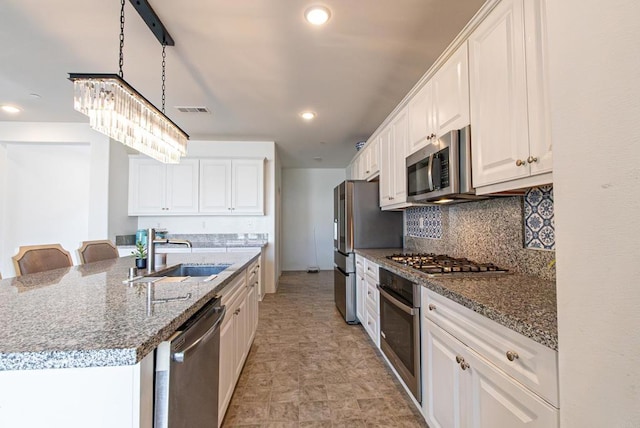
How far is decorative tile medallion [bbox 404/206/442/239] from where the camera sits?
8.36ft

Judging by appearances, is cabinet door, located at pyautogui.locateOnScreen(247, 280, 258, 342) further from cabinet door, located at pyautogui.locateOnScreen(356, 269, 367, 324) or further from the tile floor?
cabinet door, located at pyautogui.locateOnScreen(356, 269, 367, 324)

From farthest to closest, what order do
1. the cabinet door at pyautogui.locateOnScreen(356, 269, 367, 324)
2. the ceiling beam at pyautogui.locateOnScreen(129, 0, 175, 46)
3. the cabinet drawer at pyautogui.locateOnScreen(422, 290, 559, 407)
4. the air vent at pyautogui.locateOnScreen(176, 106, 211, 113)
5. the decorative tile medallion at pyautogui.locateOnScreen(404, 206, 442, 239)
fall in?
the air vent at pyautogui.locateOnScreen(176, 106, 211, 113), the cabinet door at pyautogui.locateOnScreen(356, 269, 367, 324), the decorative tile medallion at pyautogui.locateOnScreen(404, 206, 442, 239), the ceiling beam at pyautogui.locateOnScreen(129, 0, 175, 46), the cabinet drawer at pyautogui.locateOnScreen(422, 290, 559, 407)

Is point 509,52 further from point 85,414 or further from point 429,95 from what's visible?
point 85,414

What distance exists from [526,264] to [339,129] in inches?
127

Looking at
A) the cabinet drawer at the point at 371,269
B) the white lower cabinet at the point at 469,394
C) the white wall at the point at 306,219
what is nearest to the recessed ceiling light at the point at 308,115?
the cabinet drawer at the point at 371,269

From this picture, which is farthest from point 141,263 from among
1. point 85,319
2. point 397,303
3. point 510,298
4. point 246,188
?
point 246,188

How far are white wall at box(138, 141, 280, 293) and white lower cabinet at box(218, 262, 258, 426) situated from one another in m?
2.42

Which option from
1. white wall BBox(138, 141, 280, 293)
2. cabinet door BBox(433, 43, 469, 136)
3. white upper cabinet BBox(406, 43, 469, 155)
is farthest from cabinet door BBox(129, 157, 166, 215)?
cabinet door BBox(433, 43, 469, 136)

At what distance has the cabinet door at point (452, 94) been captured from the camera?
158 cm

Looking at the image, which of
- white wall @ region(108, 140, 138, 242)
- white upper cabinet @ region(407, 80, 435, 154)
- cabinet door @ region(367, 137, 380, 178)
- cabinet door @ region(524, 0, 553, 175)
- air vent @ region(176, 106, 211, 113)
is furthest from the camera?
white wall @ region(108, 140, 138, 242)

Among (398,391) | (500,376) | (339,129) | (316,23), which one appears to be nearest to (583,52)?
(500,376)

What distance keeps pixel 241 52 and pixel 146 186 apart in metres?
3.25

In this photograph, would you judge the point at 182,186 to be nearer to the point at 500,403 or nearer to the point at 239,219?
the point at 239,219

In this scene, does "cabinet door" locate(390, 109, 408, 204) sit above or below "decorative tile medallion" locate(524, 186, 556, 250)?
above
